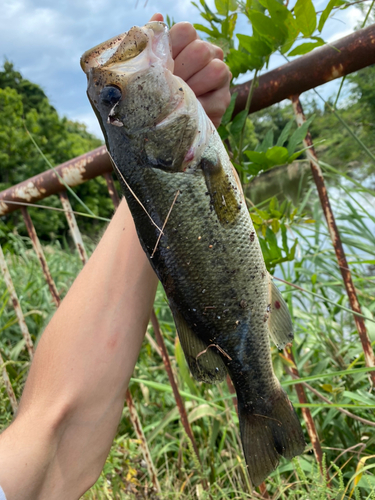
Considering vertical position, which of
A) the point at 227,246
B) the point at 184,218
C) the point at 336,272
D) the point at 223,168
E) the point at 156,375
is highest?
the point at 223,168

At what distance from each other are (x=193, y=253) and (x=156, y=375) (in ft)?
7.25

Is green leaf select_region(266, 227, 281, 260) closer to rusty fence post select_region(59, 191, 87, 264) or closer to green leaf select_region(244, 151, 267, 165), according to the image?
green leaf select_region(244, 151, 267, 165)

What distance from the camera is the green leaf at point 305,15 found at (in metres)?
1.10

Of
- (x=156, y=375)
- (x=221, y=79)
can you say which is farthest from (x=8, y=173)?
(x=221, y=79)

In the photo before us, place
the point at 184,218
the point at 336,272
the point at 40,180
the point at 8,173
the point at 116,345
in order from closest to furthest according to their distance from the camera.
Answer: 1. the point at 184,218
2. the point at 116,345
3. the point at 40,180
4. the point at 336,272
5. the point at 8,173

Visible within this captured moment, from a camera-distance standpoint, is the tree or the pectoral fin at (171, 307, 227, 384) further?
the tree

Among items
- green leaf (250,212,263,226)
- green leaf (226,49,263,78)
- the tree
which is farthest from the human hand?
the tree

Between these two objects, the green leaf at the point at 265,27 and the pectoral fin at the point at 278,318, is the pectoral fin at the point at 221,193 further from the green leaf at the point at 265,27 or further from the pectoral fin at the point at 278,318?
the green leaf at the point at 265,27

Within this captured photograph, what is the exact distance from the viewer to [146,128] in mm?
1183

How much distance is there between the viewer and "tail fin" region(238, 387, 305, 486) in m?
1.12

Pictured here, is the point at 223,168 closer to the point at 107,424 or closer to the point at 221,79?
the point at 221,79

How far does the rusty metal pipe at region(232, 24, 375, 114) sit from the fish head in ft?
1.50

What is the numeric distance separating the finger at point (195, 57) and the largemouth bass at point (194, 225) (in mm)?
68

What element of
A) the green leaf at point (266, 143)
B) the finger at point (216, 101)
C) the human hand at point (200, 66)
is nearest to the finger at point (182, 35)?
the human hand at point (200, 66)
